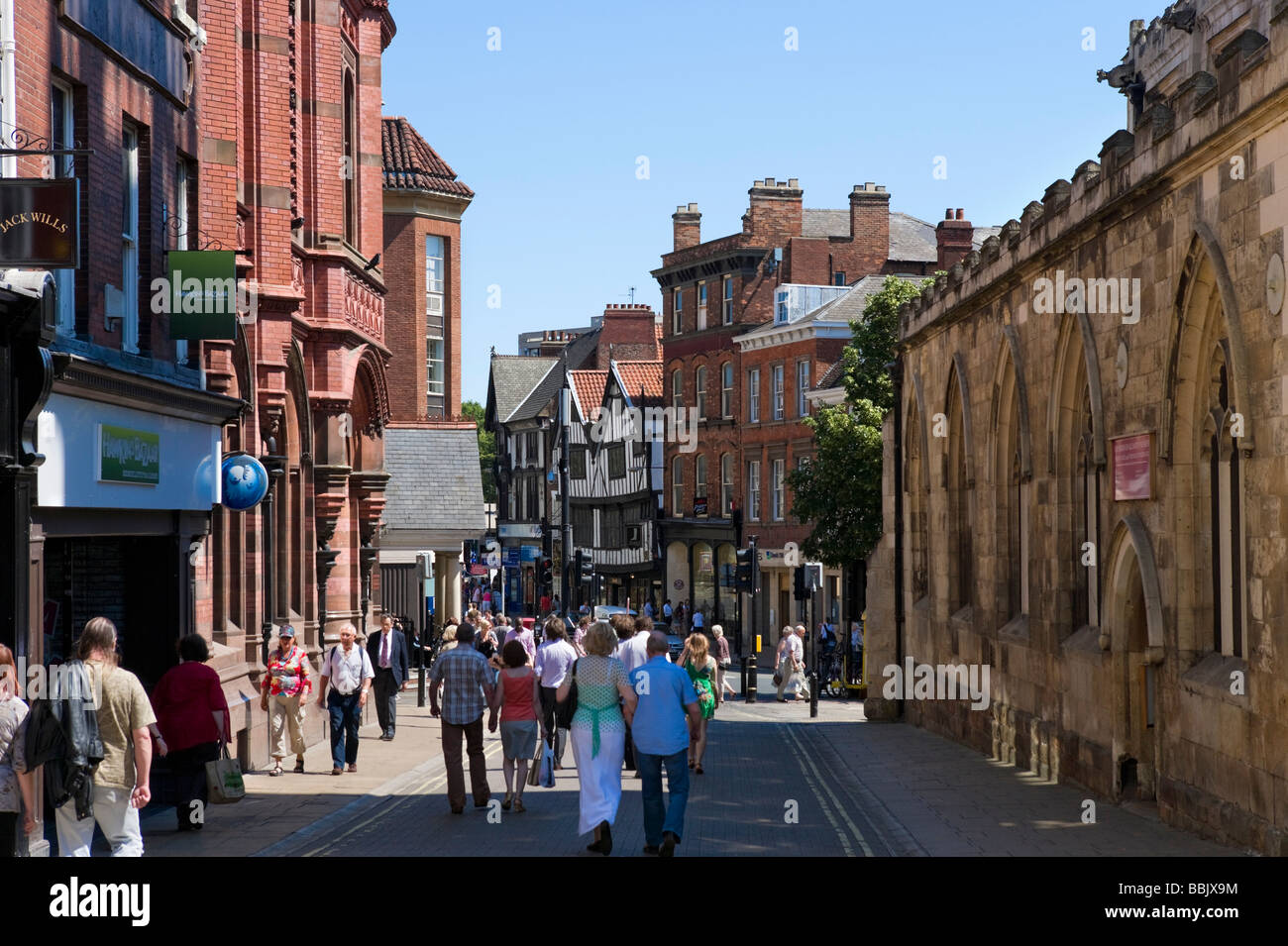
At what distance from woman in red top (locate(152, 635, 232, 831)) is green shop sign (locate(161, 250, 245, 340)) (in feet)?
12.2

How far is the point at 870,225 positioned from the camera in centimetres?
6028

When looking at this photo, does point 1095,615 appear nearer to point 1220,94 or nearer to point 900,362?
point 1220,94

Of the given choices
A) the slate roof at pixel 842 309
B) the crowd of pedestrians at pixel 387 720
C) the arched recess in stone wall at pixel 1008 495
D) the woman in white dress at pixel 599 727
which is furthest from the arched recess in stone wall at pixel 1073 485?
the slate roof at pixel 842 309

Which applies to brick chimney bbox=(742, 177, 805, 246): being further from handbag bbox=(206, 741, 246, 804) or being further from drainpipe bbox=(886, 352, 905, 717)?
handbag bbox=(206, 741, 246, 804)

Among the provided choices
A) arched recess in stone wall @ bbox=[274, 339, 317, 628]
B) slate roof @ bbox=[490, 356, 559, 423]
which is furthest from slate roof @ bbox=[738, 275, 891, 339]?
slate roof @ bbox=[490, 356, 559, 423]

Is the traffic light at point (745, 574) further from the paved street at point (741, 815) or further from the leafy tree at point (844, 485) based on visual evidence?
the paved street at point (741, 815)

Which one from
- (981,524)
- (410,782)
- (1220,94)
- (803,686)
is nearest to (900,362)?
(981,524)

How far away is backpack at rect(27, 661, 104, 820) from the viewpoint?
32.1 ft

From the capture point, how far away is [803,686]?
120ft

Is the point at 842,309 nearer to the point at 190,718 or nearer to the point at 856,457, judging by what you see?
the point at 856,457

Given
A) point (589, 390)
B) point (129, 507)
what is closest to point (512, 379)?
point (589, 390)

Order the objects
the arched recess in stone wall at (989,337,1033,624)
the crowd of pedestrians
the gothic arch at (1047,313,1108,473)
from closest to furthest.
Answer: the crowd of pedestrians → the gothic arch at (1047,313,1108,473) → the arched recess in stone wall at (989,337,1033,624)

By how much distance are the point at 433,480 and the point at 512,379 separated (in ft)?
180

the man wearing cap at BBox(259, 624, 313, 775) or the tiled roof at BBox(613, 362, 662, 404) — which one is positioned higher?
the tiled roof at BBox(613, 362, 662, 404)
